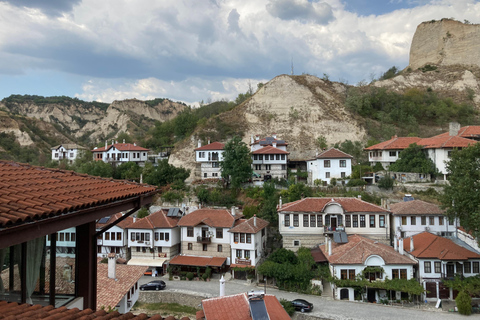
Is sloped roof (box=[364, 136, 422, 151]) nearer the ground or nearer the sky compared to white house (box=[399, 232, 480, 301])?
nearer the sky

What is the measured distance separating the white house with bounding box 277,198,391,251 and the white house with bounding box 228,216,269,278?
2.34 m

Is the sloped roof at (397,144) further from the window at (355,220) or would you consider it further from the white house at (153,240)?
the white house at (153,240)

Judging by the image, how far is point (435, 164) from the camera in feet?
122

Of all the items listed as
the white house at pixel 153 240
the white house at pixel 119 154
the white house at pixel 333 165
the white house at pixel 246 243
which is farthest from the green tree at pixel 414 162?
the white house at pixel 119 154

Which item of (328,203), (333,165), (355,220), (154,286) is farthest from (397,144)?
(154,286)

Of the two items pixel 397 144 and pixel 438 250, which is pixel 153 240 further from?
pixel 397 144

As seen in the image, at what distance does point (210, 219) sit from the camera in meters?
30.9

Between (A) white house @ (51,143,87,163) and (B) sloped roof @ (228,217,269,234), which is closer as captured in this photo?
(B) sloped roof @ (228,217,269,234)

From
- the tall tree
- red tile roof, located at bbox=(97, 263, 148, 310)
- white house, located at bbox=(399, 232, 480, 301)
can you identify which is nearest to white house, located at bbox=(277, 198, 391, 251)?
white house, located at bbox=(399, 232, 480, 301)

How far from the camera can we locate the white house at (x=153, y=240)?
1229 inches

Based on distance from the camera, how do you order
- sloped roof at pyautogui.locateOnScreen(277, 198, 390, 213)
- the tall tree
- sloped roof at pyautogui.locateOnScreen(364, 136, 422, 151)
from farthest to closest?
sloped roof at pyautogui.locateOnScreen(364, 136, 422, 151) → sloped roof at pyautogui.locateOnScreen(277, 198, 390, 213) → the tall tree

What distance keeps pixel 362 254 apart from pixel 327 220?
5.15 m

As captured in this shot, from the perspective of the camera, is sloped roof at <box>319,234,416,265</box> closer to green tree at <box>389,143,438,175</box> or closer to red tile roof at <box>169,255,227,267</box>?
red tile roof at <box>169,255,227,267</box>

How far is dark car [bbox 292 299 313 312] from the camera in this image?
72.3 ft
